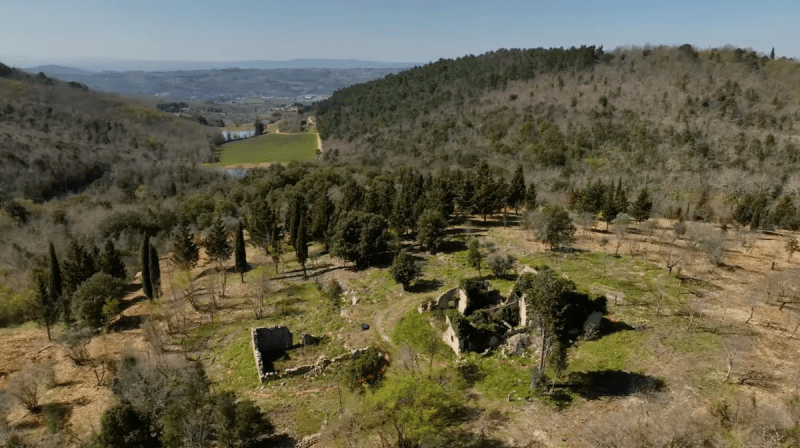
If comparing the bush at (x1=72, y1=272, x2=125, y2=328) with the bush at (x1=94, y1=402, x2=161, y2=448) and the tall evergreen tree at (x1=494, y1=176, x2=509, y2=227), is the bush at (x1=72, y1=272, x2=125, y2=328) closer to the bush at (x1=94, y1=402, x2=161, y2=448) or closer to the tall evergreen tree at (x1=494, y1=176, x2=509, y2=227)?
the bush at (x1=94, y1=402, x2=161, y2=448)

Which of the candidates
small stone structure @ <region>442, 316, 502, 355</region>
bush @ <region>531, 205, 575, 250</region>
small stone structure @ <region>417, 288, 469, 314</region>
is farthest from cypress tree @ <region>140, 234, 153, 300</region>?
bush @ <region>531, 205, 575, 250</region>

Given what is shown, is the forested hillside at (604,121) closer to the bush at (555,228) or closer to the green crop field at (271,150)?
the green crop field at (271,150)

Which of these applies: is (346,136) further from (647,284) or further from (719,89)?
(647,284)

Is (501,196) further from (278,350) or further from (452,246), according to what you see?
(278,350)

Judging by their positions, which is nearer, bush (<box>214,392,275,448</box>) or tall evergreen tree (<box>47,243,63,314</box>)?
bush (<box>214,392,275,448</box>)

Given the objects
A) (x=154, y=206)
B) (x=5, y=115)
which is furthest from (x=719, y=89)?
(x=5, y=115)
